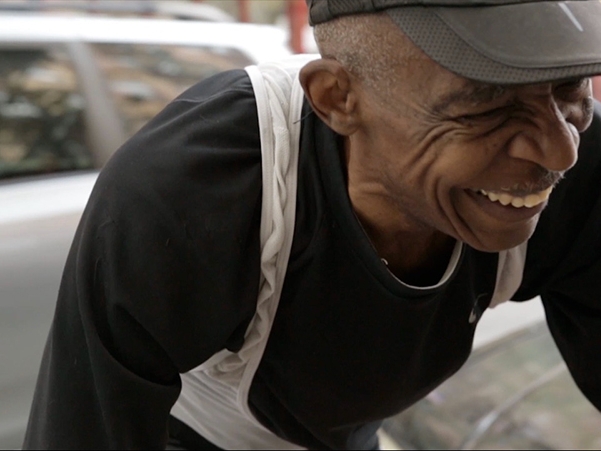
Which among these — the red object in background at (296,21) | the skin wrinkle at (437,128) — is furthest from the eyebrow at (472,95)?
the red object in background at (296,21)

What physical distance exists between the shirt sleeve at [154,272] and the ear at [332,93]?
0.08 metres

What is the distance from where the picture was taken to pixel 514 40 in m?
0.70

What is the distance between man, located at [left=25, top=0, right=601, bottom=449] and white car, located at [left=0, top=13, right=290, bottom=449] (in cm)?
98

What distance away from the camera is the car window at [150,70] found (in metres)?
2.12

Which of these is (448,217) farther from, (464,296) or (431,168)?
(464,296)

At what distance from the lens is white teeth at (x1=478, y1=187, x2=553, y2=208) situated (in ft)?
2.67

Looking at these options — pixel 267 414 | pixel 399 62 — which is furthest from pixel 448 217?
pixel 267 414

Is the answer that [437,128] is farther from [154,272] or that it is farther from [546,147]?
[154,272]

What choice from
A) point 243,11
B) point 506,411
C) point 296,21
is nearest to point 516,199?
point 506,411

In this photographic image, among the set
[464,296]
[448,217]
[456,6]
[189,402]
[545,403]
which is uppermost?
[456,6]

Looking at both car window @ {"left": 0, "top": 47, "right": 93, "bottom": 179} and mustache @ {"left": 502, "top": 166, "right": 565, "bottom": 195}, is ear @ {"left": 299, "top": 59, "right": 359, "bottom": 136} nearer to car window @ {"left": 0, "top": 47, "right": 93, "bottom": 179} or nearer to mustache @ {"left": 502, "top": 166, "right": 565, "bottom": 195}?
mustache @ {"left": 502, "top": 166, "right": 565, "bottom": 195}

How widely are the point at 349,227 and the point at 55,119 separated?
1.39 m

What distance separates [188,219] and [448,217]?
0.29 metres

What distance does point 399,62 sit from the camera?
76 cm
